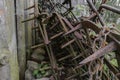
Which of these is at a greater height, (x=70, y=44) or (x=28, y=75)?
(x=70, y=44)

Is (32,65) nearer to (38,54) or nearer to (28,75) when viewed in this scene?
(28,75)

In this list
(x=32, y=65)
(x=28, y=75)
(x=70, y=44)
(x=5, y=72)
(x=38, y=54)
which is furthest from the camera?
(x=38, y=54)

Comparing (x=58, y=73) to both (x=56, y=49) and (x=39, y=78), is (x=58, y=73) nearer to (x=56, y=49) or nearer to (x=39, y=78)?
(x=39, y=78)

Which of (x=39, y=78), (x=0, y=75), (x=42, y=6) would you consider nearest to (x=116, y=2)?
(x=42, y=6)

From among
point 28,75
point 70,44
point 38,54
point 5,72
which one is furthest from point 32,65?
point 5,72

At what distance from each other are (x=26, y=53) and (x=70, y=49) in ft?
2.66

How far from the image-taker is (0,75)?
7.11ft

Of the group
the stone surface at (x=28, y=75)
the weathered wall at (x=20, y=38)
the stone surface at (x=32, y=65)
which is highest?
the weathered wall at (x=20, y=38)

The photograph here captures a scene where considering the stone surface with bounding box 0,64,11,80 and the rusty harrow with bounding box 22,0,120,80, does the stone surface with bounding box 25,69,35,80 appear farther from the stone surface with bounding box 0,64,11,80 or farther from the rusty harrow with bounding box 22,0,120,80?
the stone surface with bounding box 0,64,11,80

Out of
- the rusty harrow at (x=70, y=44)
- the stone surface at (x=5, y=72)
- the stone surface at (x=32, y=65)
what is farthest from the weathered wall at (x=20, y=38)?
the stone surface at (x=5, y=72)

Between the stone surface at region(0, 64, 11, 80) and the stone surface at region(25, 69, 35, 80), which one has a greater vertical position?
the stone surface at region(0, 64, 11, 80)

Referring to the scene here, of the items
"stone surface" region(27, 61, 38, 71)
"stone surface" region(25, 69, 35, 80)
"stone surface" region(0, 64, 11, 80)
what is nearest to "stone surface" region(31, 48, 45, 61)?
"stone surface" region(27, 61, 38, 71)

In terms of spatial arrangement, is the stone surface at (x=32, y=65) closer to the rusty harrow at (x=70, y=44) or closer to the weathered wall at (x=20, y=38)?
the weathered wall at (x=20, y=38)

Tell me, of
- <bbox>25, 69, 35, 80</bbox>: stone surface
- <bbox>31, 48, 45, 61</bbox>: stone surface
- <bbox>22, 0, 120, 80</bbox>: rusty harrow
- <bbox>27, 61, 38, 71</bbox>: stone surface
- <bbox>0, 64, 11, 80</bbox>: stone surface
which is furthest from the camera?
<bbox>31, 48, 45, 61</bbox>: stone surface
